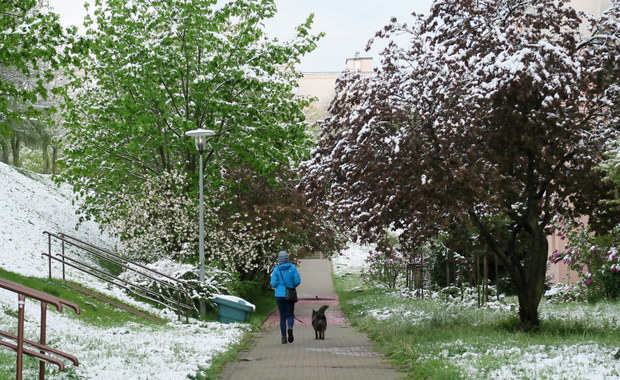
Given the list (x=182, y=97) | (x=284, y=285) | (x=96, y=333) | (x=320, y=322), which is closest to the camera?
(x=96, y=333)

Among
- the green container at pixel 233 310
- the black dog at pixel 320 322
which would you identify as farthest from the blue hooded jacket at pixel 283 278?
the green container at pixel 233 310

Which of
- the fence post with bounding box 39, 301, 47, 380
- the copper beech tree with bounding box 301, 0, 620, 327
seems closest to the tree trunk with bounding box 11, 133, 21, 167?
the copper beech tree with bounding box 301, 0, 620, 327

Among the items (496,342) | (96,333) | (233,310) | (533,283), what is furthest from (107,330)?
(533,283)

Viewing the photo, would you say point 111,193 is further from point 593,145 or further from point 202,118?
point 593,145

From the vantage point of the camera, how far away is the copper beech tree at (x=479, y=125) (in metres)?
13.9

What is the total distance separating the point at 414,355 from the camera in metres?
11.9

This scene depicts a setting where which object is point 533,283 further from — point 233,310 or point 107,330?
point 107,330

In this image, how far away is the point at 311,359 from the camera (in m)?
12.9

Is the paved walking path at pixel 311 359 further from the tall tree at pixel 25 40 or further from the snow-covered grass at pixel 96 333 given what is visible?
the tall tree at pixel 25 40

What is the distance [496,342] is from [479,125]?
368 cm

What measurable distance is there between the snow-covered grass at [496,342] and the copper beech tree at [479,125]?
4.53 ft

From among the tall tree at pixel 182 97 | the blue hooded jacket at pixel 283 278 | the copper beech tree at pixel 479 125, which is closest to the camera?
the copper beech tree at pixel 479 125

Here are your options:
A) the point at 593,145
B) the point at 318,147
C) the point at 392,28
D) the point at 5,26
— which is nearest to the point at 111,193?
the point at 5,26

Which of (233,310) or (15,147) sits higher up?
(15,147)
